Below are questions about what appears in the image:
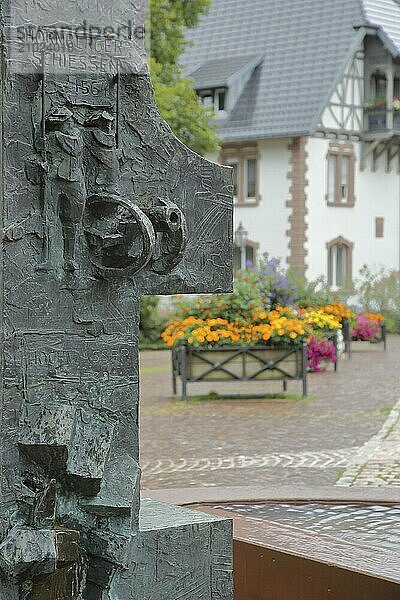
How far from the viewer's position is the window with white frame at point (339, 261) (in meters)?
33.5

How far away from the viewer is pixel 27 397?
291 centimetres

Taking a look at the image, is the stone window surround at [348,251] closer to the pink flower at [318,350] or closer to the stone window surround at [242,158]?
the stone window surround at [242,158]

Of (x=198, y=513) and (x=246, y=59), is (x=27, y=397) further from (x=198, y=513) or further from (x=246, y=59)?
(x=246, y=59)

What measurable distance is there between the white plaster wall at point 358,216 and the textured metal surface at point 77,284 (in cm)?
2950

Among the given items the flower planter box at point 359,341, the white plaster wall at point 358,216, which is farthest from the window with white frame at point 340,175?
the flower planter box at point 359,341

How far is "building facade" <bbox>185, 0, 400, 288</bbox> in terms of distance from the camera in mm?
32438

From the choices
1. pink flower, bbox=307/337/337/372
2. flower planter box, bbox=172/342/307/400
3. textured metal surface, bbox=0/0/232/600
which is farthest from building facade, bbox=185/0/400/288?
textured metal surface, bbox=0/0/232/600

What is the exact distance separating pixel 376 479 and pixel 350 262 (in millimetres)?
25135

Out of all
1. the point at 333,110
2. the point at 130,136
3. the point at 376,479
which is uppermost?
the point at 333,110

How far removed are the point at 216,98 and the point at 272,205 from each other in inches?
163

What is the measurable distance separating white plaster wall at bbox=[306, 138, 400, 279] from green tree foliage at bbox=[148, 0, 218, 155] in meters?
8.19

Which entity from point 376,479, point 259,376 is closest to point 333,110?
point 259,376

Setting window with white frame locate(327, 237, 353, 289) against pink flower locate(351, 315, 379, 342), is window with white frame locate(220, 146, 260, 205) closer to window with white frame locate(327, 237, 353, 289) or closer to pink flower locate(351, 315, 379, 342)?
window with white frame locate(327, 237, 353, 289)

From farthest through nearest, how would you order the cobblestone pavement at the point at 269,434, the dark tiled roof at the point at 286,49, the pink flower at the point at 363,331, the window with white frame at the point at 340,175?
the window with white frame at the point at 340,175
the dark tiled roof at the point at 286,49
the pink flower at the point at 363,331
the cobblestone pavement at the point at 269,434
